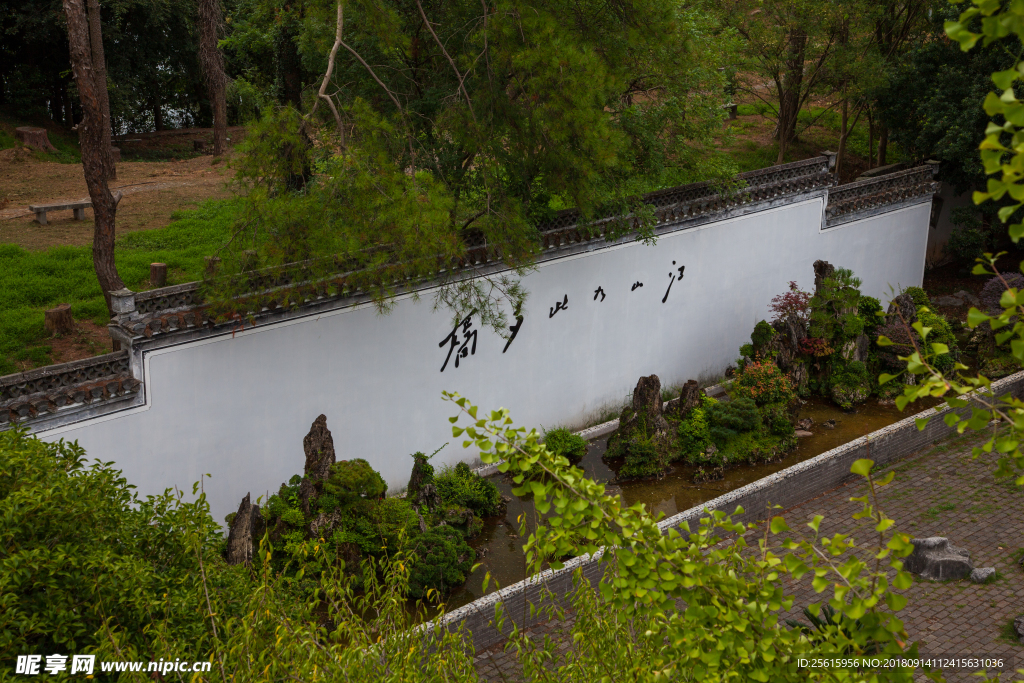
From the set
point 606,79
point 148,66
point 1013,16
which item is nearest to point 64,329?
point 606,79

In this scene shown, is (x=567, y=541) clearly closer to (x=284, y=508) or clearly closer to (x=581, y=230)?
(x=284, y=508)

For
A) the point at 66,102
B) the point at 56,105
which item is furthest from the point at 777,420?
the point at 56,105

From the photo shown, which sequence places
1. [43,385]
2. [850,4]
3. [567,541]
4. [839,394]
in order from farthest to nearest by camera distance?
[850,4]
[839,394]
[43,385]
[567,541]

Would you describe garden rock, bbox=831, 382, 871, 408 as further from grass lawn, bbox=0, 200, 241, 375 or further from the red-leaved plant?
grass lawn, bbox=0, 200, 241, 375

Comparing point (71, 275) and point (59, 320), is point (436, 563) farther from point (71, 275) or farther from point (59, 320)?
point (71, 275)

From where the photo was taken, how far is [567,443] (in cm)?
1120

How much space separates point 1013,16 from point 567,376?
943cm

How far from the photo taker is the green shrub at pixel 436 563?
8.27 m

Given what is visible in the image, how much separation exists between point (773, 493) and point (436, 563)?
4.40 metres

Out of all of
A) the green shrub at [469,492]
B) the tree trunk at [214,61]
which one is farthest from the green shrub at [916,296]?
the tree trunk at [214,61]

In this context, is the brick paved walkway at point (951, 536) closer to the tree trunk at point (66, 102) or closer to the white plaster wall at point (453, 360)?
the white plaster wall at point (453, 360)

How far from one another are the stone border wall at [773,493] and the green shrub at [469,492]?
1.45m

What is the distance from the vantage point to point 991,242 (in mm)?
16844

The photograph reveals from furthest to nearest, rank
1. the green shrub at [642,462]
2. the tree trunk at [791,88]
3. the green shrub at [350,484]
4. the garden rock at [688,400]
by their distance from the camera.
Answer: the tree trunk at [791,88]
the garden rock at [688,400]
the green shrub at [642,462]
the green shrub at [350,484]
